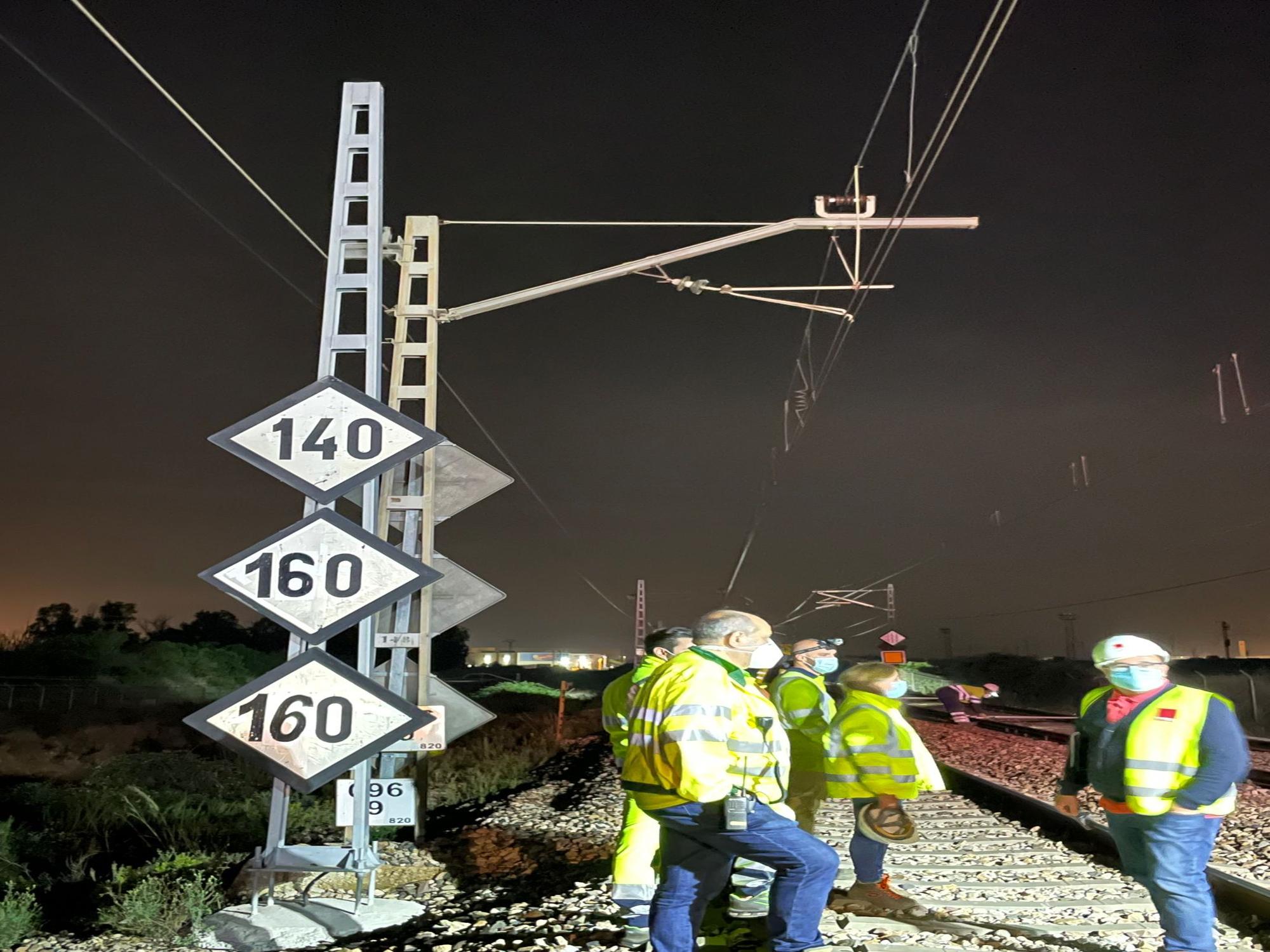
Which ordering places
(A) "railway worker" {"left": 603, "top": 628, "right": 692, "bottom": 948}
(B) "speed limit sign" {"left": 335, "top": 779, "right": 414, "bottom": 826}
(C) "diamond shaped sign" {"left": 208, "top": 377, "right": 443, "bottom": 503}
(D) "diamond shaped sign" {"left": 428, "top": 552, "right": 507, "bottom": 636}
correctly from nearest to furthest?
(C) "diamond shaped sign" {"left": 208, "top": 377, "right": 443, "bottom": 503} → (A) "railway worker" {"left": 603, "top": 628, "right": 692, "bottom": 948} → (B) "speed limit sign" {"left": 335, "top": 779, "right": 414, "bottom": 826} → (D) "diamond shaped sign" {"left": 428, "top": 552, "right": 507, "bottom": 636}

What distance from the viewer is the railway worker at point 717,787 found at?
4230mm

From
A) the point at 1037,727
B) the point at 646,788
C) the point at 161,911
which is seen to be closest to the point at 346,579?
the point at 646,788

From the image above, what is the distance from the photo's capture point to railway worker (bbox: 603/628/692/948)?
5.66m

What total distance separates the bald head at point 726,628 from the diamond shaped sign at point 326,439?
166 cm

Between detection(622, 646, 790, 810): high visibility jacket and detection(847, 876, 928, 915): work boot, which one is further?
detection(847, 876, 928, 915): work boot

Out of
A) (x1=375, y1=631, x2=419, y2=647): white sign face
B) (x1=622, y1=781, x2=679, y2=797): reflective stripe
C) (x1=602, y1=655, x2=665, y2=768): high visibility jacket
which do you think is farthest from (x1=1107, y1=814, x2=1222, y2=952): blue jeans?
(x1=375, y1=631, x2=419, y2=647): white sign face

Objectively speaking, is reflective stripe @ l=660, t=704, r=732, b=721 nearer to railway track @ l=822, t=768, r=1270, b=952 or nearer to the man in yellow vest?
the man in yellow vest

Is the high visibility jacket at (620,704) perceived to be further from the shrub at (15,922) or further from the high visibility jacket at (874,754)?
the shrub at (15,922)

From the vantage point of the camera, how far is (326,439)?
5.34m

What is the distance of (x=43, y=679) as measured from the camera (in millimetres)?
45156

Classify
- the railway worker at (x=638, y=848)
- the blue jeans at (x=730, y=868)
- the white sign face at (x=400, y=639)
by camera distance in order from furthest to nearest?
the white sign face at (x=400, y=639), the railway worker at (x=638, y=848), the blue jeans at (x=730, y=868)

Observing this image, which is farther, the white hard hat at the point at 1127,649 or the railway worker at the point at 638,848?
the railway worker at the point at 638,848

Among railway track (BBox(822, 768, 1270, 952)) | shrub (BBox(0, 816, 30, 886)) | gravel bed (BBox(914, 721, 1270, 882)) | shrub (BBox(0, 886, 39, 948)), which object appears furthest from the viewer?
shrub (BBox(0, 816, 30, 886))

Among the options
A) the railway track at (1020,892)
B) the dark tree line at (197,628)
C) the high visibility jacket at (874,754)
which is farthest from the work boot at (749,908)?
the dark tree line at (197,628)
